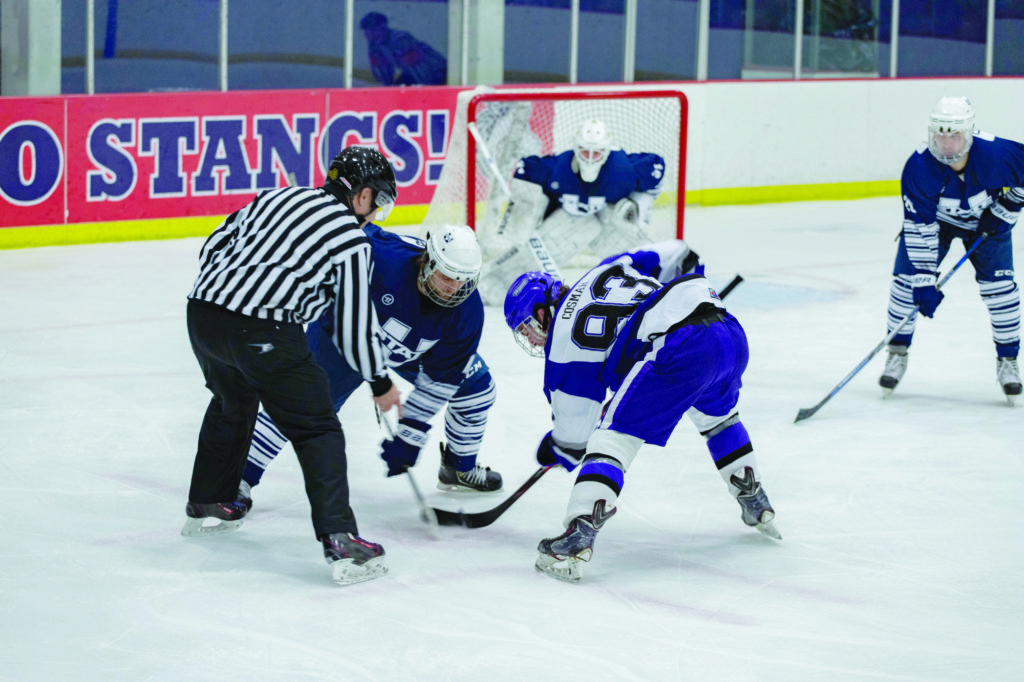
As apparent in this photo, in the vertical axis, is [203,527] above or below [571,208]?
below

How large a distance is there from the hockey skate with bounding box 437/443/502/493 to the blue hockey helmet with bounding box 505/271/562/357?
697 mm

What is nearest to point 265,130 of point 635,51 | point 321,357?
point 635,51

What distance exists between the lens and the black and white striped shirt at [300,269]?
3.10m

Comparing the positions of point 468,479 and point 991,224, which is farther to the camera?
point 991,224

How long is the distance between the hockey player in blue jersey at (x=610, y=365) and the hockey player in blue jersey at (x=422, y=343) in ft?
0.57

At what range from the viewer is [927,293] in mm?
4953

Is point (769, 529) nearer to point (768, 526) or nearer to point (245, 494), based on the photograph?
point (768, 526)

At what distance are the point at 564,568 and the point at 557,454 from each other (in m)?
0.28

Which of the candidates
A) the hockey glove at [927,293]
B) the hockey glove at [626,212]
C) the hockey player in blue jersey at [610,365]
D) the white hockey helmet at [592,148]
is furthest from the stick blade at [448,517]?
the hockey glove at [626,212]

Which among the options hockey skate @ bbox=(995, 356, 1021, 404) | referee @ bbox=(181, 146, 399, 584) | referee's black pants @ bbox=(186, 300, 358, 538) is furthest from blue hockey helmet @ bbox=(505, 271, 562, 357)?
hockey skate @ bbox=(995, 356, 1021, 404)

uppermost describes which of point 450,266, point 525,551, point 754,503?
point 450,266

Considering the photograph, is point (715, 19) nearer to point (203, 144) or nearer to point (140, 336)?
point (203, 144)

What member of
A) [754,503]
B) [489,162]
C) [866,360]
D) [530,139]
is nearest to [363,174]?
[754,503]

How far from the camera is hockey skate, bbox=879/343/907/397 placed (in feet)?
17.2
